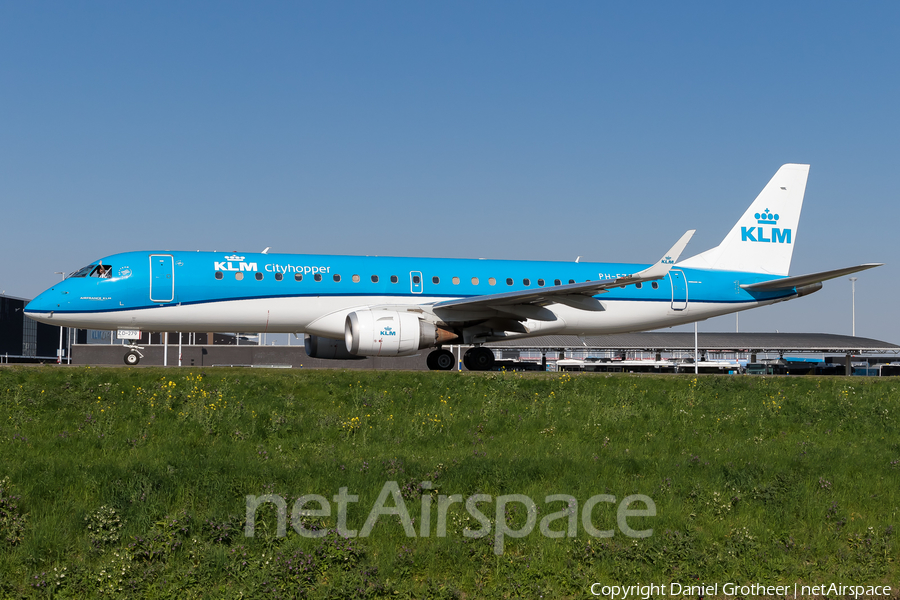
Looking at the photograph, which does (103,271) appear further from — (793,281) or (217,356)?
(217,356)

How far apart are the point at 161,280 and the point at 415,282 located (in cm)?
776

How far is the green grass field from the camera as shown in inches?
344

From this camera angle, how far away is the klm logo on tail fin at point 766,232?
30.5m

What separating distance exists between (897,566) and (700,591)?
2.58m

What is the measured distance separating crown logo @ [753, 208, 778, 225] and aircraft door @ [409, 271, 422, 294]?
1424 cm

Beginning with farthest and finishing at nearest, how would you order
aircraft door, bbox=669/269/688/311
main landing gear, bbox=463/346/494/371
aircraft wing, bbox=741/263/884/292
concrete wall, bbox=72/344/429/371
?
concrete wall, bbox=72/344/429/371, aircraft door, bbox=669/269/688/311, main landing gear, bbox=463/346/494/371, aircraft wing, bbox=741/263/884/292

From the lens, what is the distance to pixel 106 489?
9.79 meters

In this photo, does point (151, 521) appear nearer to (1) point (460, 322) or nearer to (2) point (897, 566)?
(2) point (897, 566)

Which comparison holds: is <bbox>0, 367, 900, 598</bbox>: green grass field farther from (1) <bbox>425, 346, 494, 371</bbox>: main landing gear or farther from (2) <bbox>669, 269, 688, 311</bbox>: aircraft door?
(2) <bbox>669, 269, 688, 311</bbox>: aircraft door

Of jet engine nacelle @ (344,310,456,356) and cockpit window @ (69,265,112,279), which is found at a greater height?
cockpit window @ (69,265,112,279)

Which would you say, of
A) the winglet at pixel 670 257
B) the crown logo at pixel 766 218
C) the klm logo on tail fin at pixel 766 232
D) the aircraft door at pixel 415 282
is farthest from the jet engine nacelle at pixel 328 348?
the crown logo at pixel 766 218

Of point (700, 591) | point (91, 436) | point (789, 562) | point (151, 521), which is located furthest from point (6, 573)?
point (789, 562)

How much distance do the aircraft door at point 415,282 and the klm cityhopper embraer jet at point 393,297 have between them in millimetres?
32

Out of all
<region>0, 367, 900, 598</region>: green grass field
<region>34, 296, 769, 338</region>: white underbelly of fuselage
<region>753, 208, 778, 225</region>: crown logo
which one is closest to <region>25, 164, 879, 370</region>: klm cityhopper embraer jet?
<region>34, 296, 769, 338</region>: white underbelly of fuselage
